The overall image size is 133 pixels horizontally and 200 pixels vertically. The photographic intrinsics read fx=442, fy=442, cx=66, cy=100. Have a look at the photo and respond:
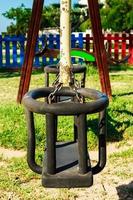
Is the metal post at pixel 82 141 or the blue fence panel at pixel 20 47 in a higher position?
the metal post at pixel 82 141

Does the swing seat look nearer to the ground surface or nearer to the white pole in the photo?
the white pole

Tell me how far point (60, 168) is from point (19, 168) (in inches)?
90.0

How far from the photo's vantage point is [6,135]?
5543mm

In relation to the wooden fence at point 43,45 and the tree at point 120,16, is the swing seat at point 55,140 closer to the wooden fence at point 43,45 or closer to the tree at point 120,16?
the wooden fence at point 43,45

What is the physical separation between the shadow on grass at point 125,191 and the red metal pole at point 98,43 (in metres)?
3.64

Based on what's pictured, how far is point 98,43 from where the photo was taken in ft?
24.5

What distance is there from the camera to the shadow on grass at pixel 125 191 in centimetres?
387

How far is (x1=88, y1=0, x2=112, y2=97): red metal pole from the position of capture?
7.21 m

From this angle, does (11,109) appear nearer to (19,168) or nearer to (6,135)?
(6,135)

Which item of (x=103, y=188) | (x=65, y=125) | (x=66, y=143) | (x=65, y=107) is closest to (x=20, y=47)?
(x=65, y=125)

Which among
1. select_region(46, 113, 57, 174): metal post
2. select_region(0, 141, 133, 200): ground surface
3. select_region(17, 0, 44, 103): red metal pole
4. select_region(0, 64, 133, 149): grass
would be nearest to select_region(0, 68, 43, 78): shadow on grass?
select_region(0, 64, 133, 149): grass

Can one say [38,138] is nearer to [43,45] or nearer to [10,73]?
[10,73]

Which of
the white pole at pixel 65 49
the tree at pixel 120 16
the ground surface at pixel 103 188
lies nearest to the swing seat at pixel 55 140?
the white pole at pixel 65 49

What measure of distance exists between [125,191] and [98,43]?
389cm
